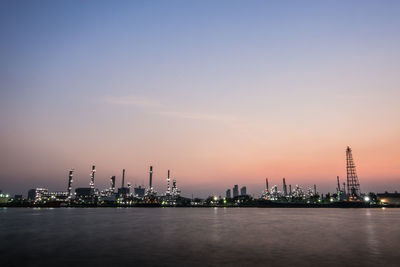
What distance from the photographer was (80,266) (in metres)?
22.5

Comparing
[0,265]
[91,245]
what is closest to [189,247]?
[91,245]

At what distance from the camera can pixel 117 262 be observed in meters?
24.2

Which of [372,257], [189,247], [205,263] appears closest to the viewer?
[205,263]

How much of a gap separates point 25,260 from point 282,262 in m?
22.5

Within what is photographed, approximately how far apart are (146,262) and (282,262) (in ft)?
38.3

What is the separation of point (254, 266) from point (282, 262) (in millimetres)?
3274

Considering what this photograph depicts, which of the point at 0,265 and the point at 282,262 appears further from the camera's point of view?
the point at 282,262

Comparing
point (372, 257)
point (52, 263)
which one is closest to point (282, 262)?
point (372, 257)

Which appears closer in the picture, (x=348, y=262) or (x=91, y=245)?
A: (x=348, y=262)

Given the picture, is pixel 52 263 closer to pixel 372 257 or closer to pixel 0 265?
pixel 0 265

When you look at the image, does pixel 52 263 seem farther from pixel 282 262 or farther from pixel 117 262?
pixel 282 262

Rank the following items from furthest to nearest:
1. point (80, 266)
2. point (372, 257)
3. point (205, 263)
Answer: point (372, 257) < point (205, 263) < point (80, 266)

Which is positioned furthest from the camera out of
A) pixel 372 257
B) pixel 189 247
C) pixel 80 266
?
pixel 189 247

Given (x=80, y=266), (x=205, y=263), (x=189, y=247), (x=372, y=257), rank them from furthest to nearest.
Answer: (x=189, y=247), (x=372, y=257), (x=205, y=263), (x=80, y=266)
